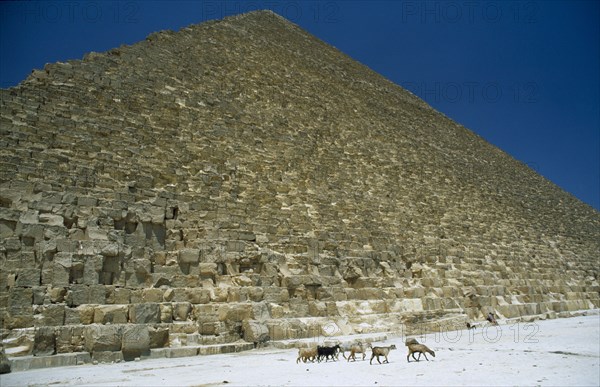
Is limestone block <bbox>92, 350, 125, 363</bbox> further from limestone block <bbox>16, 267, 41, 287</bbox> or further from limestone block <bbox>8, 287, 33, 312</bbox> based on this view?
limestone block <bbox>16, 267, 41, 287</bbox>

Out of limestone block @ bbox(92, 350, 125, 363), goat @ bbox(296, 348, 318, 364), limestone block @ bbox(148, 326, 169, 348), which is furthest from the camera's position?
limestone block @ bbox(148, 326, 169, 348)

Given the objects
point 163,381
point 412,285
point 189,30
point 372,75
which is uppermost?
point 372,75

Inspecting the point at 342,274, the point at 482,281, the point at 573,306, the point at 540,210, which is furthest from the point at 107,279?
the point at 540,210

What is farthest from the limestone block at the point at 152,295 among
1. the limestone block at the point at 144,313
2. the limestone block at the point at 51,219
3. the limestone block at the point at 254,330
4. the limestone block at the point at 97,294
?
the limestone block at the point at 51,219

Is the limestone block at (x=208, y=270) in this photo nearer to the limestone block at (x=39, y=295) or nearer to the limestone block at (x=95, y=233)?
the limestone block at (x=95, y=233)

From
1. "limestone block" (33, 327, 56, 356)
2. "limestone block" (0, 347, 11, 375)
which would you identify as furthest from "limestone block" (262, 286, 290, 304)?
"limestone block" (0, 347, 11, 375)

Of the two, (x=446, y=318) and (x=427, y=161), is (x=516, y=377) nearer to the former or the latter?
(x=446, y=318)

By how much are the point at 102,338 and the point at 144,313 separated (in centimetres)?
72

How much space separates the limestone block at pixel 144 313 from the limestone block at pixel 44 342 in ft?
3.12

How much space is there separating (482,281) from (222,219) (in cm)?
712

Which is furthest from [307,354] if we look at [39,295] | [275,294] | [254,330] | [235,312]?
[39,295]

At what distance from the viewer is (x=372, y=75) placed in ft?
76.5

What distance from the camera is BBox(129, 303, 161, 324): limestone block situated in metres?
6.16

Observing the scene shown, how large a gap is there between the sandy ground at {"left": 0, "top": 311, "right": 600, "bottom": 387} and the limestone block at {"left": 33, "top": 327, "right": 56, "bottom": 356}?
403 mm
